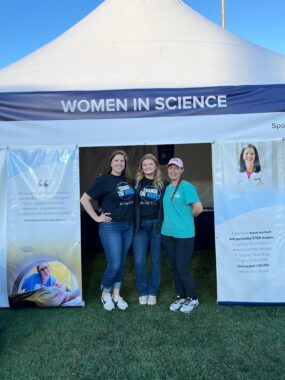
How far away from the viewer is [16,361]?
2.86m

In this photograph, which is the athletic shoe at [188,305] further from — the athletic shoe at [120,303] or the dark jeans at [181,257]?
the athletic shoe at [120,303]

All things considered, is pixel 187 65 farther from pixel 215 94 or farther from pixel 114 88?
pixel 114 88

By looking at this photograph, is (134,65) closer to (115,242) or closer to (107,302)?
(115,242)

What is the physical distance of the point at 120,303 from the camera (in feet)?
12.5

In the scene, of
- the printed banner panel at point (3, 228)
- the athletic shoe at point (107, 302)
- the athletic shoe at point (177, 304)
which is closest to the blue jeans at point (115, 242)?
the athletic shoe at point (107, 302)

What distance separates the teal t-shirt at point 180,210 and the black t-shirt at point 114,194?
36cm

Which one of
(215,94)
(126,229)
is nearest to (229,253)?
(126,229)

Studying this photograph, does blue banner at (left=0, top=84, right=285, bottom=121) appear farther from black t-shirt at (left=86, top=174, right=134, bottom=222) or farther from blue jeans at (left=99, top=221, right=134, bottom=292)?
blue jeans at (left=99, top=221, right=134, bottom=292)

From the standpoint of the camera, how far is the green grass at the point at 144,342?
8.82 ft

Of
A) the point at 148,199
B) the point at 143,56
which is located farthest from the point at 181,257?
the point at 143,56

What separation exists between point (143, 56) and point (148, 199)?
1.56 m

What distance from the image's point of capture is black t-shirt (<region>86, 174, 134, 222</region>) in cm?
363

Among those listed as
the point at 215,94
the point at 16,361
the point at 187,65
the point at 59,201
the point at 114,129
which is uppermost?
Answer: the point at 187,65

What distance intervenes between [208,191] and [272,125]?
2682mm
